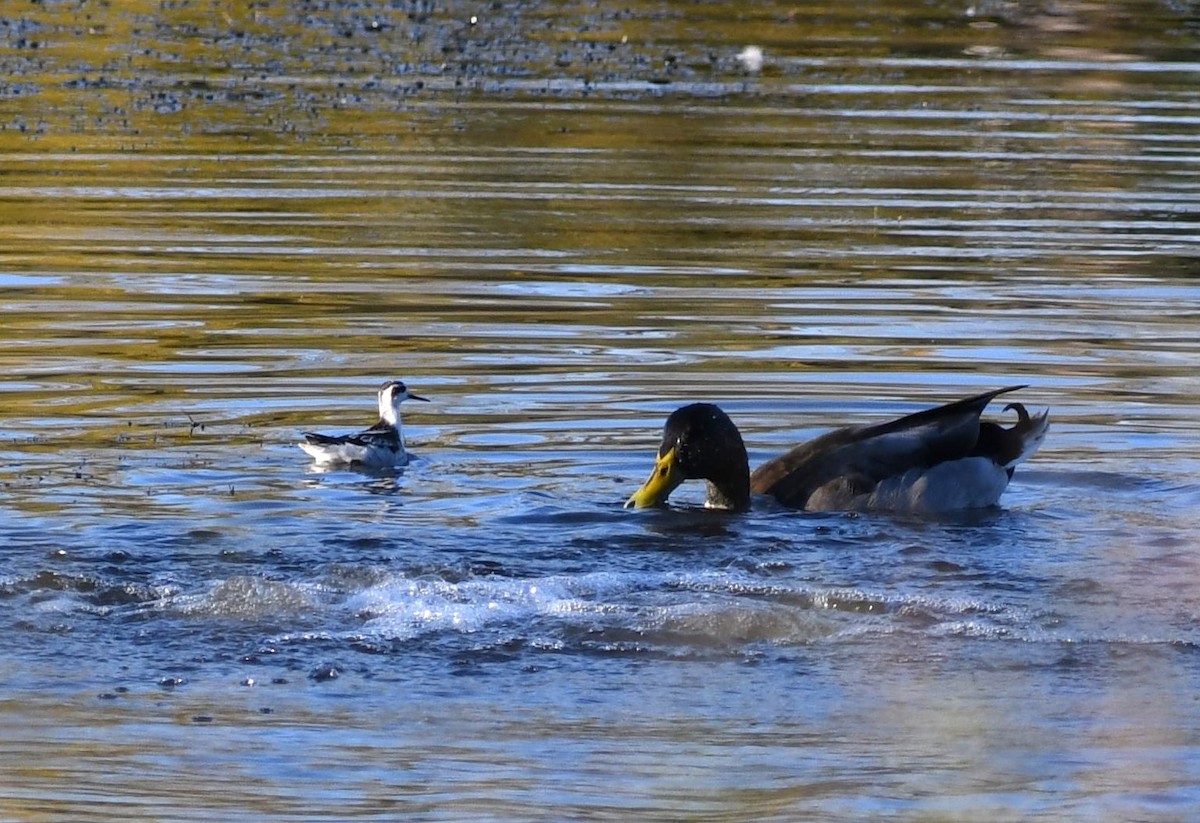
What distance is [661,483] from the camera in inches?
409

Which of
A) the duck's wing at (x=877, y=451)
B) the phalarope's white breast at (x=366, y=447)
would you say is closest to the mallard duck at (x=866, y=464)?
the duck's wing at (x=877, y=451)

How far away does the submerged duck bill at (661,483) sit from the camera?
10.3 meters

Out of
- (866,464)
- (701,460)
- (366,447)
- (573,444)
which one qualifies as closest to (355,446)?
(366,447)

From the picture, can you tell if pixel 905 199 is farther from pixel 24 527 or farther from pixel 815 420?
pixel 24 527

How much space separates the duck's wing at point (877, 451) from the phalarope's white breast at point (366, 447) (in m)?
1.76

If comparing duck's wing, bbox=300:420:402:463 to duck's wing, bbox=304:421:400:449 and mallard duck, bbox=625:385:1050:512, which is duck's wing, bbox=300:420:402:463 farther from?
mallard duck, bbox=625:385:1050:512

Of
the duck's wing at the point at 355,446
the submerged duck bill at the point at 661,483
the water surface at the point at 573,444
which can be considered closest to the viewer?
the water surface at the point at 573,444

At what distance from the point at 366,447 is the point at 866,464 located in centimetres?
232

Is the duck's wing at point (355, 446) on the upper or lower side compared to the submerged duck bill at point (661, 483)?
upper

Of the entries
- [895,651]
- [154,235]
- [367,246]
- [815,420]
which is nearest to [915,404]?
[815,420]

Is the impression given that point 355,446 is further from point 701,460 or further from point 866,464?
point 866,464

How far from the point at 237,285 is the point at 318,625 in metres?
7.30

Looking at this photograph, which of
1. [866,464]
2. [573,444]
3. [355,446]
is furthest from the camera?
[573,444]

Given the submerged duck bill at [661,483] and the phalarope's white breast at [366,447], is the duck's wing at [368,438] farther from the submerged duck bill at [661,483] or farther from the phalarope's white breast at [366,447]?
the submerged duck bill at [661,483]
